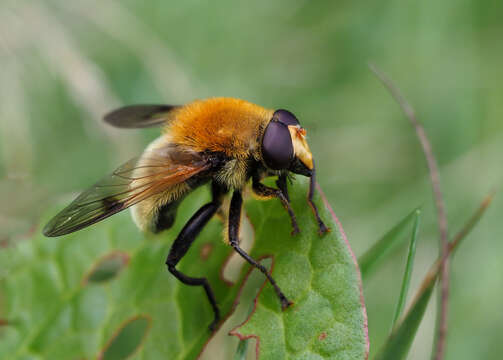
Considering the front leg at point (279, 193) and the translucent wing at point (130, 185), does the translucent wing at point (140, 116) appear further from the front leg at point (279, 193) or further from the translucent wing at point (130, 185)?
the front leg at point (279, 193)

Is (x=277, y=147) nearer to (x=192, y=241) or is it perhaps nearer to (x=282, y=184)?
(x=282, y=184)

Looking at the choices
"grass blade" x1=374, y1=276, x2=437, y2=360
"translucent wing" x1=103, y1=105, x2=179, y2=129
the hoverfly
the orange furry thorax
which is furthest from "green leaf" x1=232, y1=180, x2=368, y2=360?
"translucent wing" x1=103, y1=105, x2=179, y2=129

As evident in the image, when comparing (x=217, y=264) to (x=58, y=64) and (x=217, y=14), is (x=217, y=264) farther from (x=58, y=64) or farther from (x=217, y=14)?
(x=217, y=14)

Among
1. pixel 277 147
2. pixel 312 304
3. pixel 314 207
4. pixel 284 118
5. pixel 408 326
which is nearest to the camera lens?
pixel 408 326

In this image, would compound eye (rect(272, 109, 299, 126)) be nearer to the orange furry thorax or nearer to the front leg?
the orange furry thorax

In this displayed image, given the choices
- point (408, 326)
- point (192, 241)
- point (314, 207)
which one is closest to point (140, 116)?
point (192, 241)

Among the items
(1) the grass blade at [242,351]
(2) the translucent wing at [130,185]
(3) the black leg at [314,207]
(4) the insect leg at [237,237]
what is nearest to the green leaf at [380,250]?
(3) the black leg at [314,207]
